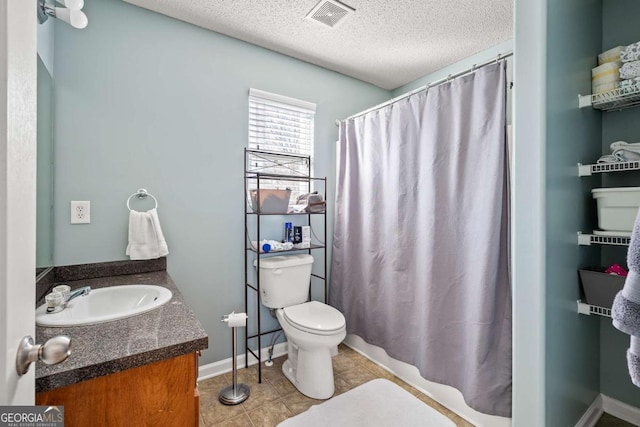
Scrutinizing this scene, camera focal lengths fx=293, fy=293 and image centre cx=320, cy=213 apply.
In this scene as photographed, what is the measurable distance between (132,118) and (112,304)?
41.9 inches

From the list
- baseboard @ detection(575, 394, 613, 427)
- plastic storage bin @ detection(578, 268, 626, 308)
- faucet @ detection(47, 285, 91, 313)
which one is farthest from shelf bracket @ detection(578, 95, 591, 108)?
faucet @ detection(47, 285, 91, 313)

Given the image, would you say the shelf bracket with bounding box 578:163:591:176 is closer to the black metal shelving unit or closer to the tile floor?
the tile floor

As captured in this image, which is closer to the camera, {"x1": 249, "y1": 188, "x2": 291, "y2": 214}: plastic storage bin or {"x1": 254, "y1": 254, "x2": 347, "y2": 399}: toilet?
{"x1": 254, "y1": 254, "x2": 347, "y2": 399}: toilet

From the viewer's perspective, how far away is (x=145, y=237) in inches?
67.6

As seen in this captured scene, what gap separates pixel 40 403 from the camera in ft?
2.49

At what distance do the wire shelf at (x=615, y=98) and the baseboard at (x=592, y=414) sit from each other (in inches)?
62.3

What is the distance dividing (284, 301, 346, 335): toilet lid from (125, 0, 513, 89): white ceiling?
6.29ft

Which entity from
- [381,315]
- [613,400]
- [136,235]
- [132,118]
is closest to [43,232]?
[136,235]

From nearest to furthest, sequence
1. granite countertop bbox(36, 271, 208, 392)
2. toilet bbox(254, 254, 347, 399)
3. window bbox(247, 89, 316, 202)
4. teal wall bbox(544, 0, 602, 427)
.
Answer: granite countertop bbox(36, 271, 208, 392)
teal wall bbox(544, 0, 602, 427)
toilet bbox(254, 254, 347, 399)
window bbox(247, 89, 316, 202)

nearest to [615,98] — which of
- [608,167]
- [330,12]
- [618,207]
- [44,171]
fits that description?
[608,167]

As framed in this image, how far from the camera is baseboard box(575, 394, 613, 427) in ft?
5.00

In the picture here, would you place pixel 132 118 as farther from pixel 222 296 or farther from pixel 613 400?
pixel 613 400

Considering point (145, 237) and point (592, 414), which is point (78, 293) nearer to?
point (145, 237)

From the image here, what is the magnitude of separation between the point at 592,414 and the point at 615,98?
1.63m
